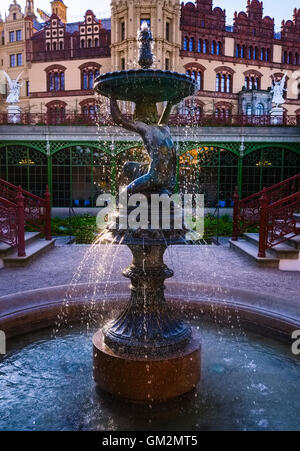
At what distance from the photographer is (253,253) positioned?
9.56 metres

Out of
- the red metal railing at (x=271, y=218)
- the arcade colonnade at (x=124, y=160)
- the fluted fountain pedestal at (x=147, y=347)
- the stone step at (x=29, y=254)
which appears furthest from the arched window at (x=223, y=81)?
the fluted fountain pedestal at (x=147, y=347)

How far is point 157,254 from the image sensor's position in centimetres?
379

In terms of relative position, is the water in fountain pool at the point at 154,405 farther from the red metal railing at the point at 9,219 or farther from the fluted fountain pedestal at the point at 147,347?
the red metal railing at the point at 9,219

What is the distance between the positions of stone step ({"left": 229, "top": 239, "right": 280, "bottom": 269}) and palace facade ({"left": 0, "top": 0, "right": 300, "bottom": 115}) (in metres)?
26.7

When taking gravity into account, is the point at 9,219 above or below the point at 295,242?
above

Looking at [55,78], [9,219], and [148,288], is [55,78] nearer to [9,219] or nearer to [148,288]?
[9,219]

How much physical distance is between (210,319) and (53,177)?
1854 cm

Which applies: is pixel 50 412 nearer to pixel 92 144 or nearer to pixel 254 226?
pixel 254 226

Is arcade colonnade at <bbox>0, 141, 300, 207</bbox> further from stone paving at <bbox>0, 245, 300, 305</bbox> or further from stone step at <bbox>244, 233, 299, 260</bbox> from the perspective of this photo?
stone step at <bbox>244, 233, 299, 260</bbox>

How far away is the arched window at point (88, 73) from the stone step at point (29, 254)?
30.3 meters

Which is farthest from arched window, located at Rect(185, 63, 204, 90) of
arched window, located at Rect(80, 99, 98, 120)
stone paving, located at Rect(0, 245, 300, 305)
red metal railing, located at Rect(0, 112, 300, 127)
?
stone paving, located at Rect(0, 245, 300, 305)

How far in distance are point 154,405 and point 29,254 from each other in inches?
258

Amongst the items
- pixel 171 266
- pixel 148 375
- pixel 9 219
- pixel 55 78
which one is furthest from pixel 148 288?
pixel 55 78

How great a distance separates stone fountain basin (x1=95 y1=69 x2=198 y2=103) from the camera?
3.34 metres
